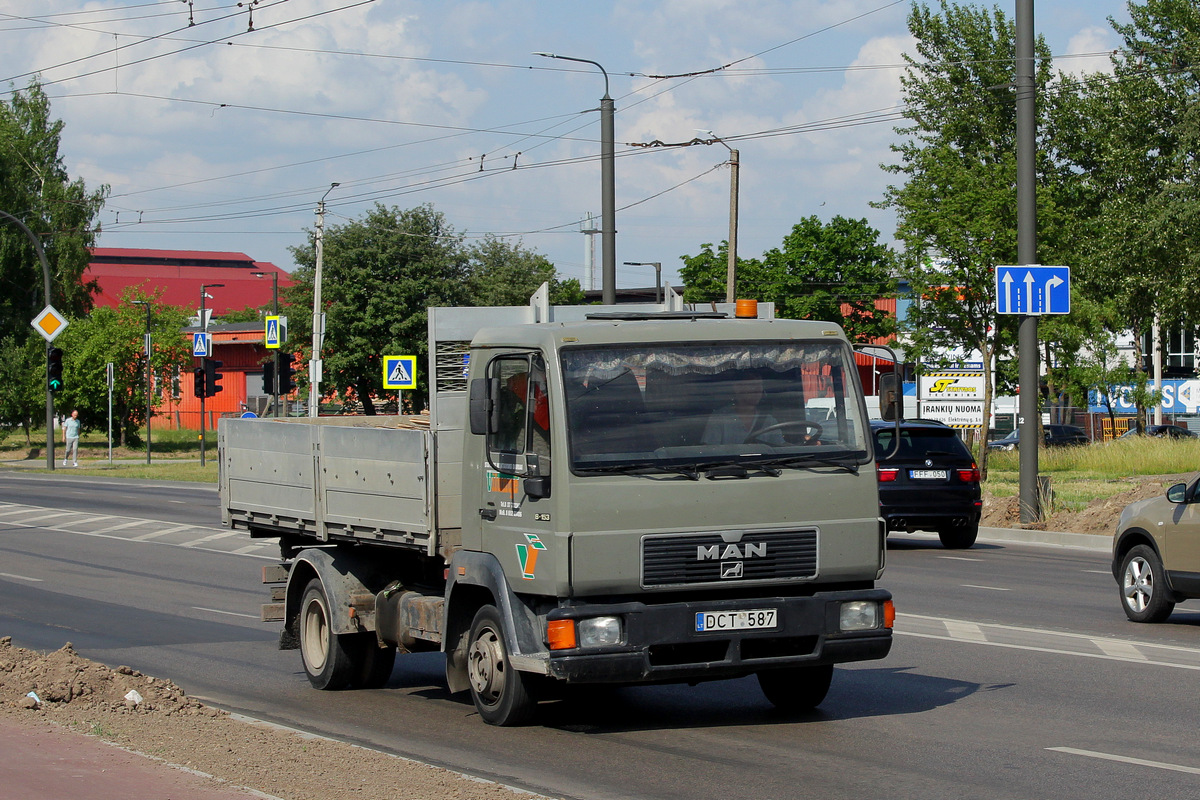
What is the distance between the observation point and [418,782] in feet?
20.5

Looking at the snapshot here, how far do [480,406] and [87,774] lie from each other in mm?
2734

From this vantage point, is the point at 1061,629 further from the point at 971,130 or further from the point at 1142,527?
the point at 971,130

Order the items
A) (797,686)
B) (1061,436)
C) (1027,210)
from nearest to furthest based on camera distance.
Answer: (797,686), (1027,210), (1061,436)

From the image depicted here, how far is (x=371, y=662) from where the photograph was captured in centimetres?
970

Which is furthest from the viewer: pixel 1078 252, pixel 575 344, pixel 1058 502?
pixel 1078 252

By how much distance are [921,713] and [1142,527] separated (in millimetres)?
4928

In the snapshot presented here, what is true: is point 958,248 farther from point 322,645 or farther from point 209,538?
point 322,645

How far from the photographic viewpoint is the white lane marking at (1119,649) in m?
10.4

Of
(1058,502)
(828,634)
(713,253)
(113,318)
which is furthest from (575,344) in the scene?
(713,253)

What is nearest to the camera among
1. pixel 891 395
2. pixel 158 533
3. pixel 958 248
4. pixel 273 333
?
pixel 891 395

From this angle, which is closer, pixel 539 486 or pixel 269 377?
pixel 539 486

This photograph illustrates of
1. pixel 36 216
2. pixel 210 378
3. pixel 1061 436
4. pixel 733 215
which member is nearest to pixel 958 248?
pixel 733 215

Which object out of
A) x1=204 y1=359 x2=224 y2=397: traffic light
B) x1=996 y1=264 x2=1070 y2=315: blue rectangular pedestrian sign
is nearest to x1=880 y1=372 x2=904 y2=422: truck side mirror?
x1=996 y1=264 x2=1070 y2=315: blue rectangular pedestrian sign

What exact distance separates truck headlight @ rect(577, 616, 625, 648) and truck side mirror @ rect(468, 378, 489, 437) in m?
1.21
